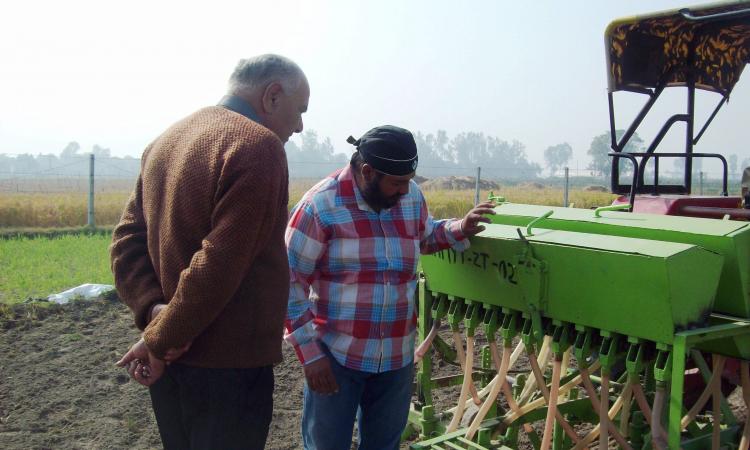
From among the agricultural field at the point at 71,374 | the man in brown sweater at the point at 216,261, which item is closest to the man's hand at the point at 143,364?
the man in brown sweater at the point at 216,261

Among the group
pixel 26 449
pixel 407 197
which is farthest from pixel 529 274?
pixel 26 449

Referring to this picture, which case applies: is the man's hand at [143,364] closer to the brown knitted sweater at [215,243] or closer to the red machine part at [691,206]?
the brown knitted sweater at [215,243]

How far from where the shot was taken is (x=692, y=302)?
228 cm

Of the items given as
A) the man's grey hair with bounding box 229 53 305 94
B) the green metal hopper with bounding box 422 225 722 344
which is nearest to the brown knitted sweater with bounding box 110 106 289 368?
the man's grey hair with bounding box 229 53 305 94

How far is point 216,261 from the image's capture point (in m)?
1.74

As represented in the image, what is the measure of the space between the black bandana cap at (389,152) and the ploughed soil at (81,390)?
206cm

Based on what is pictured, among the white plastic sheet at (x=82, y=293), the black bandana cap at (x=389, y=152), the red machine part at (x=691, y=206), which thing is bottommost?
the white plastic sheet at (x=82, y=293)

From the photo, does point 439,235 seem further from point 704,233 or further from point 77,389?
point 77,389

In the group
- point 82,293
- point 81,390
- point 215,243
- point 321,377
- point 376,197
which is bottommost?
point 81,390

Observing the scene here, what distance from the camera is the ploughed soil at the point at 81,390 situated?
387 centimetres

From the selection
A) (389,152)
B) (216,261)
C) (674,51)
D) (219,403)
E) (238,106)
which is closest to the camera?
(216,261)

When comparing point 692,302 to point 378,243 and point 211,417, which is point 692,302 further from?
point 211,417

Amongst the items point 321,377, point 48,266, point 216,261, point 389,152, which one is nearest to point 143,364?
point 216,261

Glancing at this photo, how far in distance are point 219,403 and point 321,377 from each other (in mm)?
538
